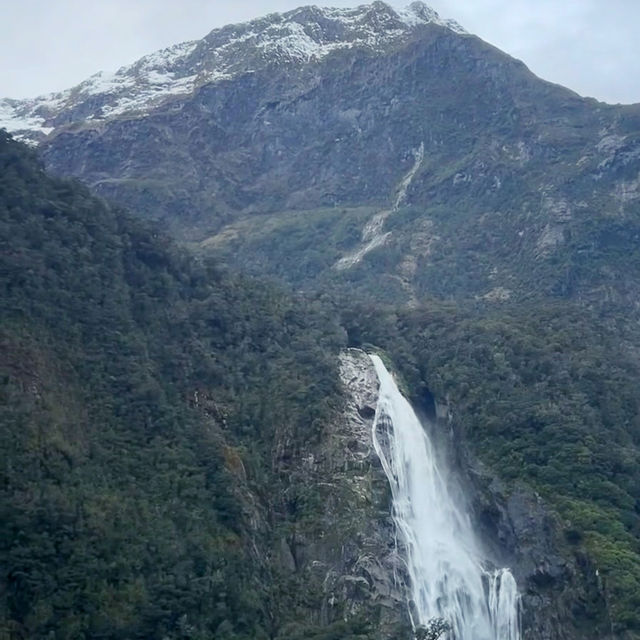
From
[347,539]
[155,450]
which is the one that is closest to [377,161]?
[347,539]

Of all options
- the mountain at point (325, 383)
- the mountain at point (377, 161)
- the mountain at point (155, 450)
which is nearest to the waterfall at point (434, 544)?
the mountain at point (325, 383)

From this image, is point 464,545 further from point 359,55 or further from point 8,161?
point 359,55

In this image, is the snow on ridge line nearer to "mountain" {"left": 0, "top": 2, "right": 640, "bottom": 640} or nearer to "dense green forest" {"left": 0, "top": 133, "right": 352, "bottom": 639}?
"mountain" {"left": 0, "top": 2, "right": 640, "bottom": 640}

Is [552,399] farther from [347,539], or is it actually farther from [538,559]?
[347,539]

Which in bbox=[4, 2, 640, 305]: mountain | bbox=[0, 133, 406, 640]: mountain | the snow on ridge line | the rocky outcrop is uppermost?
the snow on ridge line

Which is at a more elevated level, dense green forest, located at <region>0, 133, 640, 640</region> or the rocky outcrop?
dense green forest, located at <region>0, 133, 640, 640</region>

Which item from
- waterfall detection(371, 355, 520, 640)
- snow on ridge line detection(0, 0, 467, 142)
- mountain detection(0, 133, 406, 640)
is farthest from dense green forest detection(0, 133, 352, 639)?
snow on ridge line detection(0, 0, 467, 142)

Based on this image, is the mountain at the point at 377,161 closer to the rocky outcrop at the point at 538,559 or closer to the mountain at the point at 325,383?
the mountain at the point at 325,383
